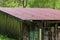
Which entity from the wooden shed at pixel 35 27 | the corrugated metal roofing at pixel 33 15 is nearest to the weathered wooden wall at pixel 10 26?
the wooden shed at pixel 35 27

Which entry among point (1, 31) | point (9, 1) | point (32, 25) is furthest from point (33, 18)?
point (9, 1)

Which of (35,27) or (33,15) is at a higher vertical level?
(33,15)

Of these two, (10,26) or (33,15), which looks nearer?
(33,15)

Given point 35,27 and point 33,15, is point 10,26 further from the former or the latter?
point 35,27

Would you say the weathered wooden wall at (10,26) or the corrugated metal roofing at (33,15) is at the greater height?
the corrugated metal roofing at (33,15)

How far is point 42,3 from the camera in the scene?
25.2 meters

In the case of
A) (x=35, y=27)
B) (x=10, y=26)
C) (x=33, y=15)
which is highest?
(x=33, y=15)

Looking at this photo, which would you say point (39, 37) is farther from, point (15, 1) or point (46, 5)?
point (15, 1)

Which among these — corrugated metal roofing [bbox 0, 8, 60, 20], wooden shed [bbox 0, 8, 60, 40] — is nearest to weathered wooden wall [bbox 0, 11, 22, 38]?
wooden shed [bbox 0, 8, 60, 40]

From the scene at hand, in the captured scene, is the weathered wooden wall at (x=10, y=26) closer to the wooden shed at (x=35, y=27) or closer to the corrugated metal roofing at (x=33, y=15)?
the wooden shed at (x=35, y=27)

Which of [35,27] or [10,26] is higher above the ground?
[35,27]

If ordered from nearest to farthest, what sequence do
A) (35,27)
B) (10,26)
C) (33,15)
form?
(35,27)
(33,15)
(10,26)

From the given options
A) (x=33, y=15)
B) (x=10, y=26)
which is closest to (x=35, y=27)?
(x=33, y=15)

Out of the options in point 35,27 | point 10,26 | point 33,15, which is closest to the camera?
point 35,27
